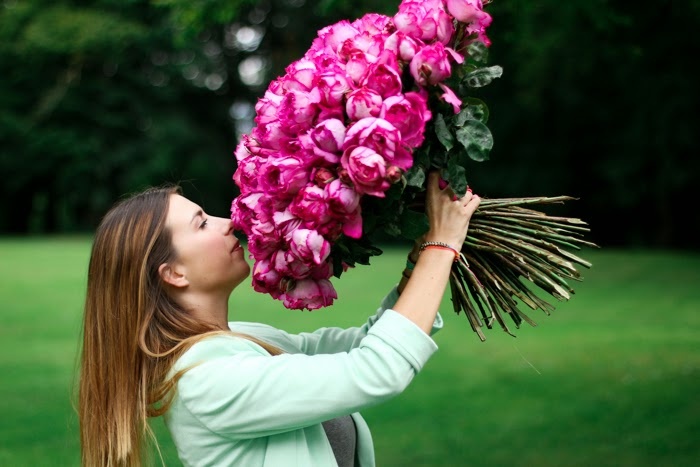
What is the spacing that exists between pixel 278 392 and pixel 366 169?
643mm

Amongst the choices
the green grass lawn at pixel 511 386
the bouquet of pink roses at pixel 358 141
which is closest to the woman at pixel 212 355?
the bouquet of pink roses at pixel 358 141

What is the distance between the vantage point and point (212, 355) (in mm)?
2396

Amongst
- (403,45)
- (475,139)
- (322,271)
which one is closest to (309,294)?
(322,271)

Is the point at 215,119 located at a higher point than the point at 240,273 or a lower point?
lower

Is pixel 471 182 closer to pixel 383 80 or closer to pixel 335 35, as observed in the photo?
pixel 335 35

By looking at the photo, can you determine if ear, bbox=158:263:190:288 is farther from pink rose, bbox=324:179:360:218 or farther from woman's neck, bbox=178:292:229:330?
pink rose, bbox=324:179:360:218

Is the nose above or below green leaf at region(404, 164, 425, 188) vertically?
below

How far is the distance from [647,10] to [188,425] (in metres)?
7.79

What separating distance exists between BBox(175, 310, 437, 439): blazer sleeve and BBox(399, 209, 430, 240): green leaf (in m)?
0.27

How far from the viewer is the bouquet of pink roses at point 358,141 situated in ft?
7.21

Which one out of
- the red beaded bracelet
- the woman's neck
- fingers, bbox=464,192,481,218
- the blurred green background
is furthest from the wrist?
the blurred green background

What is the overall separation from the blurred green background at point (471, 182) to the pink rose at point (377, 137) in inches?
59.5

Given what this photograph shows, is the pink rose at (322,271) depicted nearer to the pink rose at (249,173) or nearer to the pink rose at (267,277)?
the pink rose at (267,277)

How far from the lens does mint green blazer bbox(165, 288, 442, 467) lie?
2.20m
